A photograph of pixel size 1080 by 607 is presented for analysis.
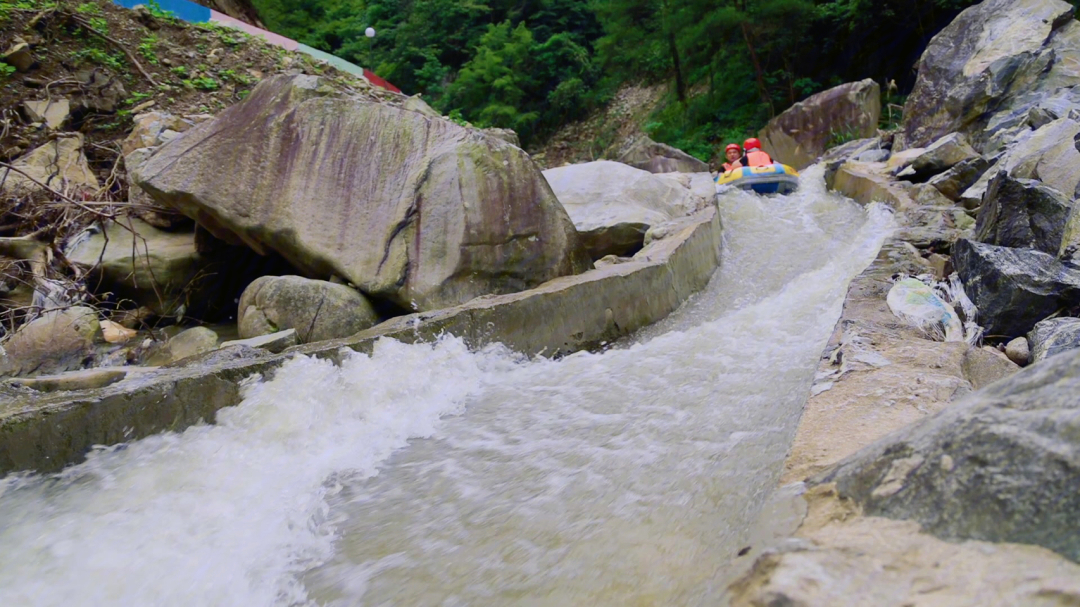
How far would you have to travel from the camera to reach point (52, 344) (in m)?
4.40

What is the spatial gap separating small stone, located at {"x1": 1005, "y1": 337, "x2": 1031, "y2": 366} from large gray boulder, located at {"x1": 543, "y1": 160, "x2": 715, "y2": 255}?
13.0 ft

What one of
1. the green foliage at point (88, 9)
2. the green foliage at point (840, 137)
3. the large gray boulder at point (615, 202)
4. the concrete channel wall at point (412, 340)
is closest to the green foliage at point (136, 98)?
the green foliage at point (88, 9)

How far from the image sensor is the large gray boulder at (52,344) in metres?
4.21

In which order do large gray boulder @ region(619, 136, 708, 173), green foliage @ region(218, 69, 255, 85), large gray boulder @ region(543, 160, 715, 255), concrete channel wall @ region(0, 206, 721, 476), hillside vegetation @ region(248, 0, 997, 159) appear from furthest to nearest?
hillside vegetation @ region(248, 0, 997, 159), large gray boulder @ region(619, 136, 708, 173), green foliage @ region(218, 69, 255, 85), large gray boulder @ region(543, 160, 715, 255), concrete channel wall @ region(0, 206, 721, 476)

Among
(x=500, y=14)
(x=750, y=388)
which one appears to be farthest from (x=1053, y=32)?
(x=500, y=14)

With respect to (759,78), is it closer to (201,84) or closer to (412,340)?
(201,84)

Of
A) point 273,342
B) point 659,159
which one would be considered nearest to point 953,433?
point 273,342

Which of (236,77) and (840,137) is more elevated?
(236,77)

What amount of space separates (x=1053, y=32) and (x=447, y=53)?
2278cm

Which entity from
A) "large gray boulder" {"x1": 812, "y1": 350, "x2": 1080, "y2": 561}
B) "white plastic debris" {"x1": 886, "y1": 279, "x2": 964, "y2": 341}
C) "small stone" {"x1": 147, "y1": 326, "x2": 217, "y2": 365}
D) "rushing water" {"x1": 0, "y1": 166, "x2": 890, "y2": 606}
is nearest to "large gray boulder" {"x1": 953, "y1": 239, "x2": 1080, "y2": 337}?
"white plastic debris" {"x1": 886, "y1": 279, "x2": 964, "y2": 341}

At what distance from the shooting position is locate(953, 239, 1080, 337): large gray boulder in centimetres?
360

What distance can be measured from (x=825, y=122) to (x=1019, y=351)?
1420cm

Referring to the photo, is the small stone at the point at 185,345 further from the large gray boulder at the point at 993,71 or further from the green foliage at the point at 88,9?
the large gray boulder at the point at 993,71

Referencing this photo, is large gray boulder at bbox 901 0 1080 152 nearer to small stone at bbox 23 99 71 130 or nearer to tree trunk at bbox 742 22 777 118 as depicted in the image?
tree trunk at bbox 742 22 777 118
